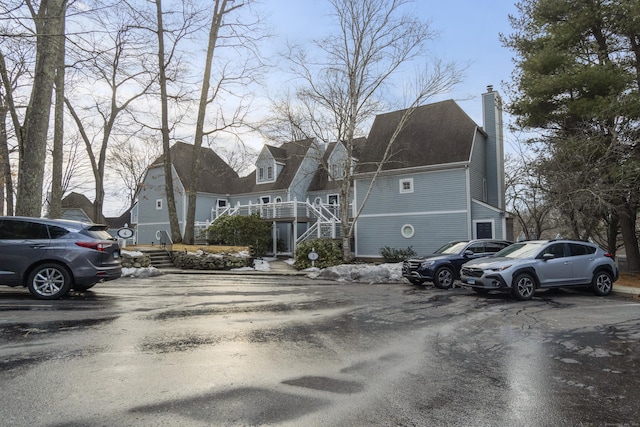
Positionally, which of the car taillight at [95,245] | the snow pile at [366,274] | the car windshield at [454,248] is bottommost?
the snow pile at [366,274]

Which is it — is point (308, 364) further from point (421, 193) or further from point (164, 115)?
point (164, 115)

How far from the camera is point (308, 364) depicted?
180 inches

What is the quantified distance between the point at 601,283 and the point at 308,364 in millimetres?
10312

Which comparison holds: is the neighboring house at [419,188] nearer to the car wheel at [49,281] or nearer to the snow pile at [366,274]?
the snow pile at [366,274]

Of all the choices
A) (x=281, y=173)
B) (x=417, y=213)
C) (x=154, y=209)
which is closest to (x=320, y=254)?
(x=417, y=213)

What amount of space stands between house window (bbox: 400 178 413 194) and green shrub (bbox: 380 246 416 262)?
3202 millimetres

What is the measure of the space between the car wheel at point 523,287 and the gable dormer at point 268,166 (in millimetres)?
22520

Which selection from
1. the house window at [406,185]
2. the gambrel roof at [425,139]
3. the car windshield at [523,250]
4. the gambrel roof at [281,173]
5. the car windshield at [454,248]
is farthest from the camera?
the gambrel roof at [281,173]

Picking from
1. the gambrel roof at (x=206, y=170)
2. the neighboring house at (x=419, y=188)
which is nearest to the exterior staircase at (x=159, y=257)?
the neighboring house at (x=419, y=188)

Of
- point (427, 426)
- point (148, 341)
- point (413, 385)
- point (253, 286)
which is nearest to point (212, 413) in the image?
point (427, 426)

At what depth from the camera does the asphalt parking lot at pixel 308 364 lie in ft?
10.9

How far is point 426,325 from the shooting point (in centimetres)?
688

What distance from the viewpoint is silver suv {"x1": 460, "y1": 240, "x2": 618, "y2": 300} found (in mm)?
10000

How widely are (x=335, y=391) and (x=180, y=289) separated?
796 cm
